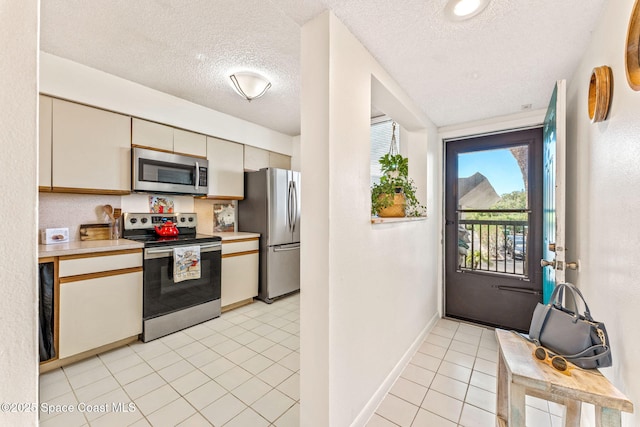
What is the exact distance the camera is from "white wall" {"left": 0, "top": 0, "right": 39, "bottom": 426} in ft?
1.51

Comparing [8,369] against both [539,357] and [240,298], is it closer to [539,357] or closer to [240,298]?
[539,357]

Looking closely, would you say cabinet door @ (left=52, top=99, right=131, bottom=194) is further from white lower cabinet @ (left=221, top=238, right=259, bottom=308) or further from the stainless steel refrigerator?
the stainless steel refrigerator

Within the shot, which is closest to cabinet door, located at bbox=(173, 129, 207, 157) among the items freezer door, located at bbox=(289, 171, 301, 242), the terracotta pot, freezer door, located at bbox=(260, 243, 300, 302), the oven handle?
the oven handle

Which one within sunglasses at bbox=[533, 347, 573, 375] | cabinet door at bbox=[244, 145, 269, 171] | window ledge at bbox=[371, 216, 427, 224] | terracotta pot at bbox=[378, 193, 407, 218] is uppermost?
cabinet door at bbox=[244, 145, 269, 171]

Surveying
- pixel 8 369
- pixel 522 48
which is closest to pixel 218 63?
pixel 522 48

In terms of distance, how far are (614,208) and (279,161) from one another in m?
3.72

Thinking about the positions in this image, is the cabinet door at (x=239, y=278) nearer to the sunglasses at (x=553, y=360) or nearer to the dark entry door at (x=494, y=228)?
the dark entry door at (x=494, y=228)

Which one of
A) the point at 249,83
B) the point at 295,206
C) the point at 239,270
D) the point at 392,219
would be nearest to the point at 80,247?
the point at 239,270

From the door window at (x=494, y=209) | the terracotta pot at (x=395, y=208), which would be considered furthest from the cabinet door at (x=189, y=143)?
the door window at (x=494, y=209)

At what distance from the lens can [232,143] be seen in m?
3.48

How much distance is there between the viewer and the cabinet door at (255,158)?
12.1ft

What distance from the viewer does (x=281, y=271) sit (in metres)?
3.64

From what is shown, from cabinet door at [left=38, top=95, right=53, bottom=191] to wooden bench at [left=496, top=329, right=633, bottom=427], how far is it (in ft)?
10.7

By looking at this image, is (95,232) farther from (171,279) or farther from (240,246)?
(240,246)
